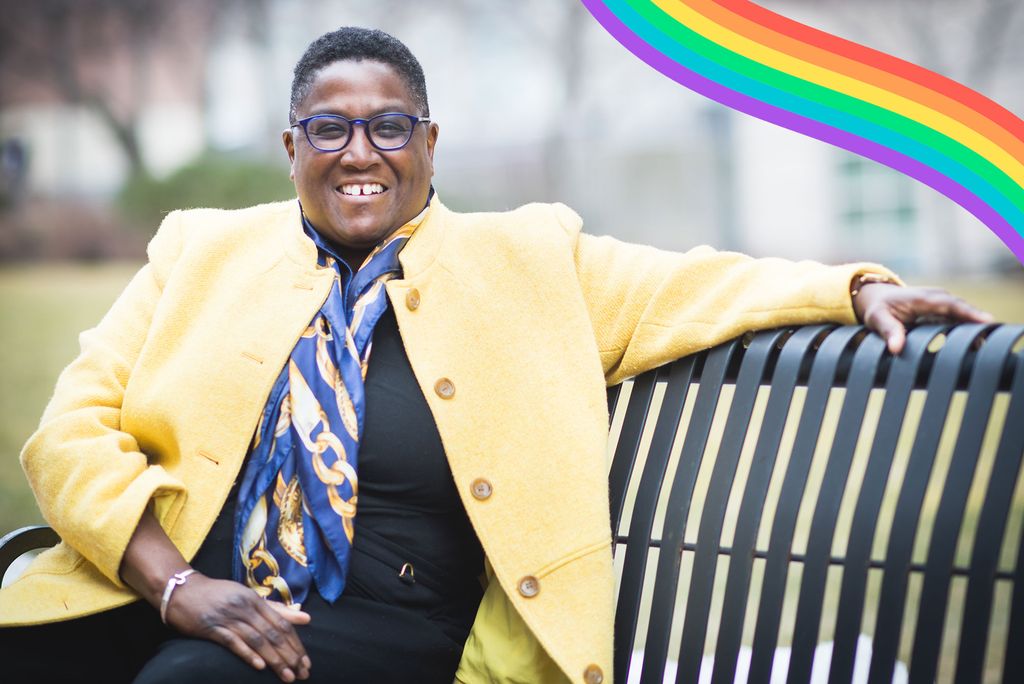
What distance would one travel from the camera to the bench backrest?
223 cm

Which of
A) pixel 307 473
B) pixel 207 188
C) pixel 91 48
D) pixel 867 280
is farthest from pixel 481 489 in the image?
pixel 91 48

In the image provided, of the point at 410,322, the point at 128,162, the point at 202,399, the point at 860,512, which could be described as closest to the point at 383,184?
the point at 410,322

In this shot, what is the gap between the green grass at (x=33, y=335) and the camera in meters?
7.50

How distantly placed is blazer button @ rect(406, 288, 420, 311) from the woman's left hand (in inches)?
39.9

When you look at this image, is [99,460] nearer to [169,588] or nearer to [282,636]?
[169,588]

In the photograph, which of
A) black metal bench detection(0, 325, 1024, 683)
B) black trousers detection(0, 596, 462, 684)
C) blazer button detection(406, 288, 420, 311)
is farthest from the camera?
blazer button detection(406, 288, 420, 311)

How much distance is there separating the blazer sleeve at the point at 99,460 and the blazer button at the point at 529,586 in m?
0.80

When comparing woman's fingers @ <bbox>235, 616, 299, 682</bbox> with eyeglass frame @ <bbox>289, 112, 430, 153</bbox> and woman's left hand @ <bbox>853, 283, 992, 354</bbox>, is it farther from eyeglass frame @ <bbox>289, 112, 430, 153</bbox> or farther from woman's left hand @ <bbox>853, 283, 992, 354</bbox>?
woman's left hand @ <bbox>853, 283, 992, 354</bbox>

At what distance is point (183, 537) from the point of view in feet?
8.62

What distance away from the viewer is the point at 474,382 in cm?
267

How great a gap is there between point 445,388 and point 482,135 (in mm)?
10675

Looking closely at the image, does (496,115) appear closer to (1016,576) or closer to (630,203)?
(630,203)

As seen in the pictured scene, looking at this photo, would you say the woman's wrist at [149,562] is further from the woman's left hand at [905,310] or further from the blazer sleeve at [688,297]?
the woman's left hand at [905,310]

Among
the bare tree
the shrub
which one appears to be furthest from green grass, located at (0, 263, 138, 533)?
the bare tree
